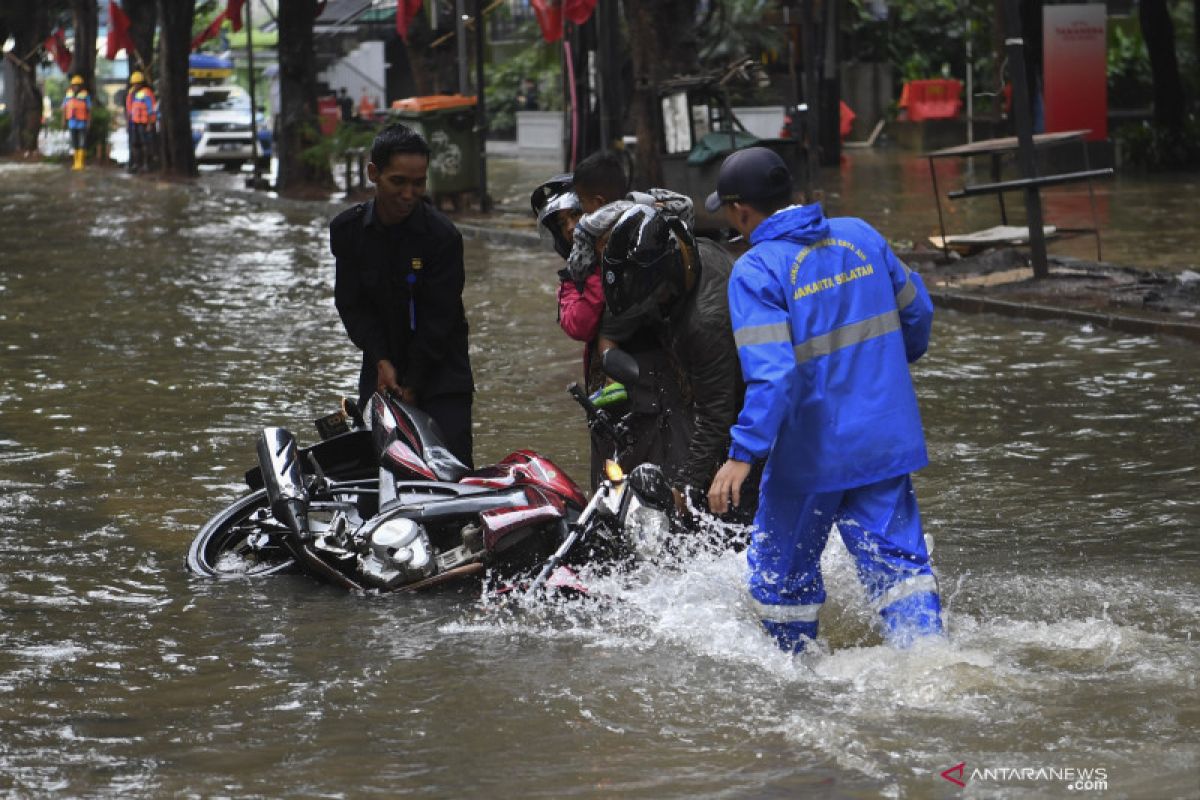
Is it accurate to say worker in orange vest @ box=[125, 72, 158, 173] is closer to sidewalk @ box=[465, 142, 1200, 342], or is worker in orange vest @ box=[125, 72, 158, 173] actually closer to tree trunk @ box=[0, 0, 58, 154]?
tree trunk @ box=[0, 0, 58, 154]

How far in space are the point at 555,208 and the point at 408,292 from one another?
3.02 feet

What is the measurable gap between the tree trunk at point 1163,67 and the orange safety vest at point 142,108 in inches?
814

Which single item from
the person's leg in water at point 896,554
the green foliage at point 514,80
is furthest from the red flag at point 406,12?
the person's leg in water at point 896,554

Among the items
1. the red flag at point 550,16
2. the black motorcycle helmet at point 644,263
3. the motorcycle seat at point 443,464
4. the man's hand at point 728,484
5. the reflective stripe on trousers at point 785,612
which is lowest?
the reflective stripe on trousers at point 785,612

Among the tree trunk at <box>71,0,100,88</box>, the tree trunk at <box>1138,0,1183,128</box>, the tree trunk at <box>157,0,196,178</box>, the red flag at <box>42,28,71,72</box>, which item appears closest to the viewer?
the tree trunk at <box>1138,0,1183,128</box>

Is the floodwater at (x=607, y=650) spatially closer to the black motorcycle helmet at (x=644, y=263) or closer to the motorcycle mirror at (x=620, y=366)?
the motorcycle mirror at (x=620, y=366)

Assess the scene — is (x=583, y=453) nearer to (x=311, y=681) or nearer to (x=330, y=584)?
(x=330, y=584)

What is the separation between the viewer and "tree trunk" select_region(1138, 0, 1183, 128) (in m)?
28.1

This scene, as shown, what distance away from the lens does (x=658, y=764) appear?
498cm

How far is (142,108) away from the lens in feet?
128

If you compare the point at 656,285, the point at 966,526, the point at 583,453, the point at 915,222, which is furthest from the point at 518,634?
the point at 915,222

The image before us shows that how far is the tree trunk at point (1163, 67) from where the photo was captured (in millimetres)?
28094

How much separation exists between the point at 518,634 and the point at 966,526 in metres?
2.32

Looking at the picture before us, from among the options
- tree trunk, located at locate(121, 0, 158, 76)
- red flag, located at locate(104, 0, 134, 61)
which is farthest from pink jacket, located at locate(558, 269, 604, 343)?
tree trunk, located at locate(121, 0, 158, 76)
